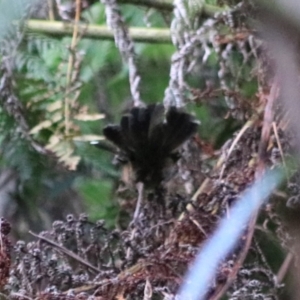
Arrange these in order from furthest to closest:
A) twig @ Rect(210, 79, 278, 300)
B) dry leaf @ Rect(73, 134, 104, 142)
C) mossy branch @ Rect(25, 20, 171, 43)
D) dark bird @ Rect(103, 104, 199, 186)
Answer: mossy branch @ Rect(25, 20, 171, 43), dry leaf @ Rect(73, 134, 104, 142), dark bird @ Rect(103, 104, 199, 186), twig @ Rect(210, 79, 278, 300)

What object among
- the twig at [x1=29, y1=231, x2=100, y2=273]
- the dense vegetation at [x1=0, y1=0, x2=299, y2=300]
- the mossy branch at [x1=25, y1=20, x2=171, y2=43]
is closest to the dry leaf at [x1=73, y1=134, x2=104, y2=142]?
the dense vegetation at [x1=0, y1=0, x2=299, y2=300]

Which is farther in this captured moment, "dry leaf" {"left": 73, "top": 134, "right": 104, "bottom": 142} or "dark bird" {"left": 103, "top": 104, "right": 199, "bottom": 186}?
"dry leaf" {"left": 73, "top": 134, "right": 104, "bottom": 142}

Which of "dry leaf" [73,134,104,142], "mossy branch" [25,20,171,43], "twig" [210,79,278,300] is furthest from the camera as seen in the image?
"mossy branch" [25,20,171,43]

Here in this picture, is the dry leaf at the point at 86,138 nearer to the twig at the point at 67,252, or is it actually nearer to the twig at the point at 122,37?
the twig at the point at 122,37

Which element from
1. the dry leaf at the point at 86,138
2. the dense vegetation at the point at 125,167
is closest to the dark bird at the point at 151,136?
the dense vegetation at the point at 125,167

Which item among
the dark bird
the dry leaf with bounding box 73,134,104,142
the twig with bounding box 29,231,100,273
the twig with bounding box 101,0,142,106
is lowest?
the twig with bounding box 29,231,100,273

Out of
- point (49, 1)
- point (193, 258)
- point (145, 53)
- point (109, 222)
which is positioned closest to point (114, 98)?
point (145, 53)

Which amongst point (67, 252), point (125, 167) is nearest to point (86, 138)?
point (125, 167)

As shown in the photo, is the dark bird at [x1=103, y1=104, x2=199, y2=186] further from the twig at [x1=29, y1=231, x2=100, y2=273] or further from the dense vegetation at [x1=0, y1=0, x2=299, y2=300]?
the twig at [x1=29, y1=231, x2=100, y2=273]

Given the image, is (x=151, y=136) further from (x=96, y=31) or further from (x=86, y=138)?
(x=96, y=31)
